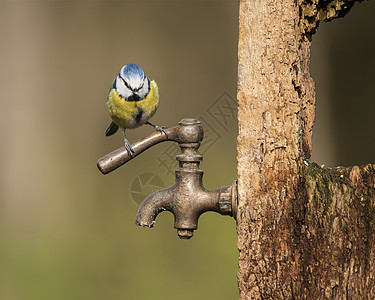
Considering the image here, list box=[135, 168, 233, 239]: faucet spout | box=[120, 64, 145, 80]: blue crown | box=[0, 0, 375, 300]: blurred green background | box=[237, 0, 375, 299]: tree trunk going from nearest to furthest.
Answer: box=[237, 0, 375, 299]: tree trunk < box=[135, 168, 233, 239]: faucet spout < box=[120, 64, 145, 80]: blue crown < box=[0, 0, 375, 300]: blurred green background

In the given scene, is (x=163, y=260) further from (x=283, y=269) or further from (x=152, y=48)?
(x=283, y=269)

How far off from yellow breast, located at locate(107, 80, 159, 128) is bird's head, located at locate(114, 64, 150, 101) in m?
0.02

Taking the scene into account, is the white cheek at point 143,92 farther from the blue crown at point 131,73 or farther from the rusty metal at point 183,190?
the rusty metal at point 183,190

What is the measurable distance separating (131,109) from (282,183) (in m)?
0.87

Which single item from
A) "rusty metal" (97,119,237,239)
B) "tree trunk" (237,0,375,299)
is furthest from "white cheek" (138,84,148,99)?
"tree trunk" (237,0,375,299)

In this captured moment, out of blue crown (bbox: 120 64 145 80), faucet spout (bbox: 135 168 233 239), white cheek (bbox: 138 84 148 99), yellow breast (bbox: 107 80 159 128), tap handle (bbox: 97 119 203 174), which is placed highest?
blue crown (bbox: 120 64 145 80)

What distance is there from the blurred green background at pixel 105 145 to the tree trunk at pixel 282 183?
4.42 ft

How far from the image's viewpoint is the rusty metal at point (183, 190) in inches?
56.4

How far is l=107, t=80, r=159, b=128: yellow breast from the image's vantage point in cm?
206

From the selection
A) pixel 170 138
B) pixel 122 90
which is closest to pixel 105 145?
pixel 122 90

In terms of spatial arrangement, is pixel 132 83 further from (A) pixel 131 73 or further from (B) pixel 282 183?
(B) pixel 282 183

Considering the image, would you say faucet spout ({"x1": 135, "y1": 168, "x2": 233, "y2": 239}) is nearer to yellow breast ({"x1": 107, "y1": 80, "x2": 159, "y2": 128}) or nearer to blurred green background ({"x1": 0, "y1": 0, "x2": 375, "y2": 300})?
yellow breast ({"x1": 107, "y1": 80, "x2": 159, "y2": 128})

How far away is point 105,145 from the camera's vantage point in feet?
9.14

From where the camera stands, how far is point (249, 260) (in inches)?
52.6
